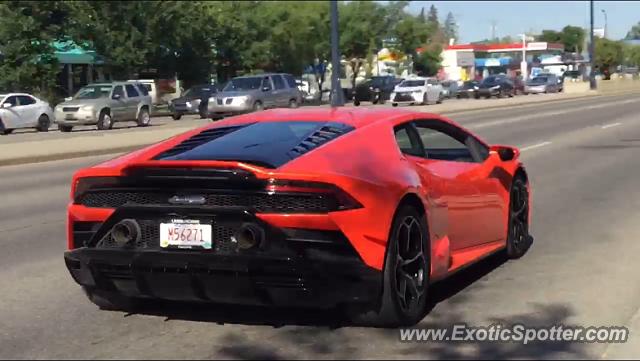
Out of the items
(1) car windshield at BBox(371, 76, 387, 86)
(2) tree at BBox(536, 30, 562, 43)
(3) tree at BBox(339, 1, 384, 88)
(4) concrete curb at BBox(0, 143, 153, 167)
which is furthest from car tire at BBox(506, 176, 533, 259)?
(2) tree at BBox(536, 30, 562, 43)

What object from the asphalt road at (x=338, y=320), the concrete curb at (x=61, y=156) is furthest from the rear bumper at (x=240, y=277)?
the concrete curb at (x=61, y=156)

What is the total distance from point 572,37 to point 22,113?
168 meters

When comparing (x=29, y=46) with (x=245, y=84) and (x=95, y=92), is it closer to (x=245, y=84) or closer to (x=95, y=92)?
(x=95, y=92)

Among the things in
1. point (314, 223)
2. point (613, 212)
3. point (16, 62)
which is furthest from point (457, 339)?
point (16, 62)

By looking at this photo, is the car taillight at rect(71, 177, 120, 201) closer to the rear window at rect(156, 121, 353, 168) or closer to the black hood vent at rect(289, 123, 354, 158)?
the rear window at rect(156, 121, 353, 168)

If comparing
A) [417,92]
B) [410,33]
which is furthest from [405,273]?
[410,33]

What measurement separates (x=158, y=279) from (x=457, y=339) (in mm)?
1870

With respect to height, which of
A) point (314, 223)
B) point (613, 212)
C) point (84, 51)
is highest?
point (84, 51)

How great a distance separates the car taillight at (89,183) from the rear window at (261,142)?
36cm

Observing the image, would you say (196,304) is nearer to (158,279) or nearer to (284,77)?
(158,279)

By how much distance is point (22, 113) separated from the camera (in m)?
31.9

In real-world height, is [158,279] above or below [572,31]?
below

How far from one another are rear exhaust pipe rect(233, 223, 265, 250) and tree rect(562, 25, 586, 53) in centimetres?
18213

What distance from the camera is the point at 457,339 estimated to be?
209 inches
